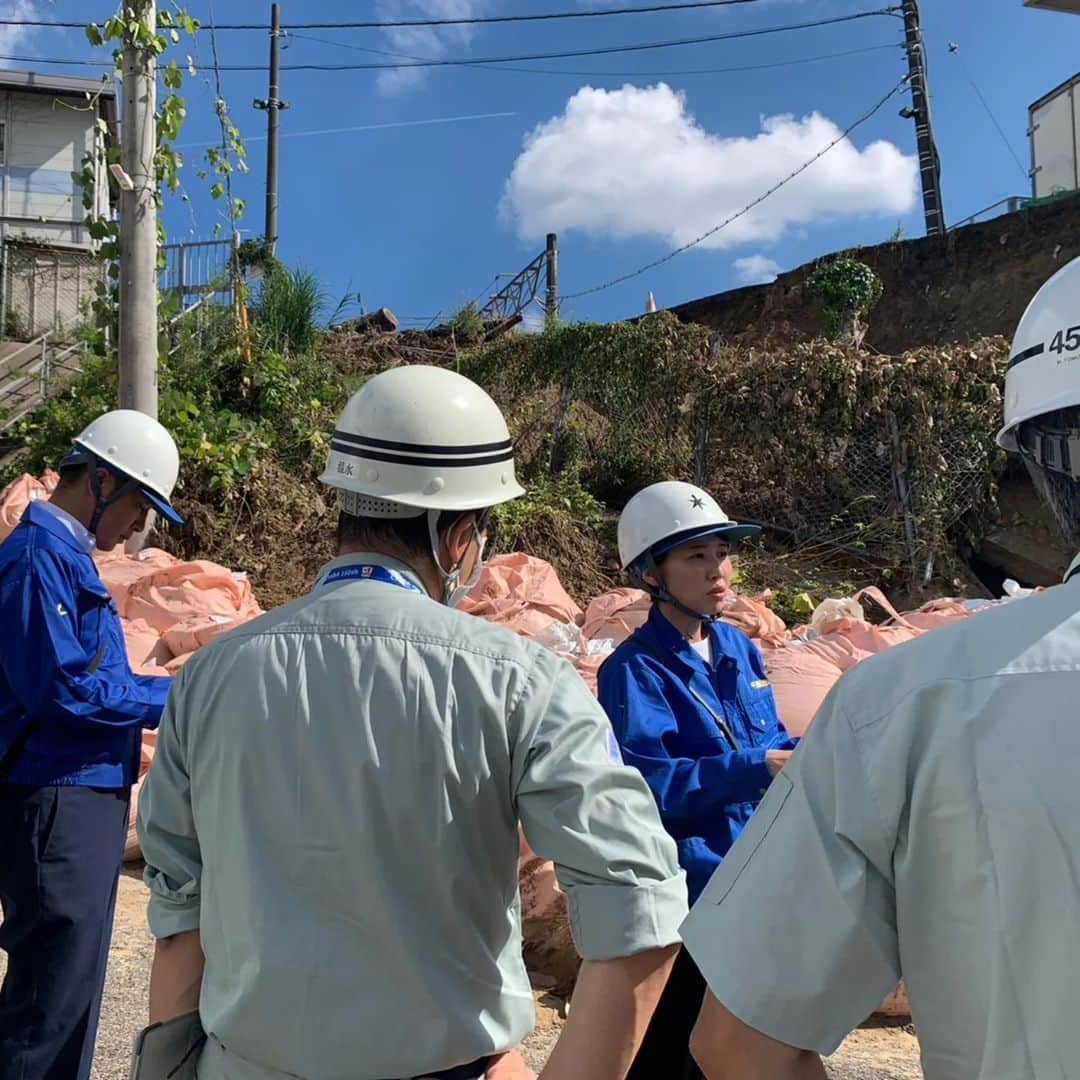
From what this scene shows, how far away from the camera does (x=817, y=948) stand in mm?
778

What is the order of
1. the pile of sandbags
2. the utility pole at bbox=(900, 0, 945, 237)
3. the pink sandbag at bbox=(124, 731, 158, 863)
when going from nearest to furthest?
the pile of sandbags
the pink sandbag at bbox=(124, 731, 158, 863)
the utility pole at bbox=(900, 0, 945, 237)

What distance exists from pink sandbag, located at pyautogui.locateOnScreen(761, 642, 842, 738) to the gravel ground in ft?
3.35

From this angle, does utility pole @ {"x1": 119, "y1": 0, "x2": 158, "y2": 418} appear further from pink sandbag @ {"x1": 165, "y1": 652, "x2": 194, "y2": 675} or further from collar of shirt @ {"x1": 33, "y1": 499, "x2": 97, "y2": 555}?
collar of shirt @ {"x1": 33, "y1": 499, "x2": 97, "y2": 555}

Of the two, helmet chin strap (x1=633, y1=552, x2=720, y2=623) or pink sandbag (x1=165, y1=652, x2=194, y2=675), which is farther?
pink sandbag (x1=165, y1=652, x2=194, y2=675)

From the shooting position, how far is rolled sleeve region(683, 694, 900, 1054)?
0.77m

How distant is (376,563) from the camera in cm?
121

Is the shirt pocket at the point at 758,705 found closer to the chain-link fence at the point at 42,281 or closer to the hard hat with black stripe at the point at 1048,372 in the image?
the hard hat with black stripe at the point at 1048,372

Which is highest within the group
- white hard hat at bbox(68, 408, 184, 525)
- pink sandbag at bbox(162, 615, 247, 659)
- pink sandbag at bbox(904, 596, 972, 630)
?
white hard hat at bbox(68, 408, 184, 525)

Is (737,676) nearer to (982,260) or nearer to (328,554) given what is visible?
(328,554)

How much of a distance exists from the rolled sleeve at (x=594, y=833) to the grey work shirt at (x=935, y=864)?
0.15m

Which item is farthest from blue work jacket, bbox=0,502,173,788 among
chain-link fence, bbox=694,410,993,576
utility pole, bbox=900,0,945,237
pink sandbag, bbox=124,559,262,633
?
utility pole, bbox=900,0,945,237

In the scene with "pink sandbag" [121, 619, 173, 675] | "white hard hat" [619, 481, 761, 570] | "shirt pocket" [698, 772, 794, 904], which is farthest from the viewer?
"pink sandbag" [121, 619, 173, 675]

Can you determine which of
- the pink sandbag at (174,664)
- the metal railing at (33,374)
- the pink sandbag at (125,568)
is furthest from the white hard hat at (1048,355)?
the metal railing at (33,374)

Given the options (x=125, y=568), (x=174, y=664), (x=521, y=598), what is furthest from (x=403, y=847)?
(x=125, y=568)
